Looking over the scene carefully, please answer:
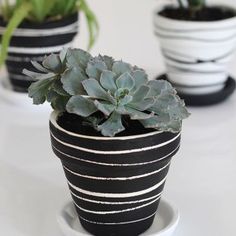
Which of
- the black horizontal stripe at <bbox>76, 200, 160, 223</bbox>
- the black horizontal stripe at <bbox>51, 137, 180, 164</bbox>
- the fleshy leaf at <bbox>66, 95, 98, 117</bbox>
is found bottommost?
the black horizontal stripe at <bbox>76, 200, 160, 223</bbox>

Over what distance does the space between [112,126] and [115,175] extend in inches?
1.5

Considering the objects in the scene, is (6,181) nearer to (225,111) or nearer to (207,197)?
(207,197)

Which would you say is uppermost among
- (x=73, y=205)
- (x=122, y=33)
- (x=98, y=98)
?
(x=98, y=98)

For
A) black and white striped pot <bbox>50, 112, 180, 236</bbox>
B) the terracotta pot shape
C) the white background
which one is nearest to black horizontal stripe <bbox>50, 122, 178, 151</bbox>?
black and white striped pot <bbox>50, 112, 180, 236</bbox>

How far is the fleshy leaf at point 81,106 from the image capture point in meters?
0.47

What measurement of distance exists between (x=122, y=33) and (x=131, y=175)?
0.64m

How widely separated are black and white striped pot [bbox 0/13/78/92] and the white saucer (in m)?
0.31

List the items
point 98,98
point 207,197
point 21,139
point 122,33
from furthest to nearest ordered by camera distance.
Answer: point 122,33 → point 21,139 → point 207,197 → point 98,98

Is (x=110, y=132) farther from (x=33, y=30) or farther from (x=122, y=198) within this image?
(x=33, y=30)

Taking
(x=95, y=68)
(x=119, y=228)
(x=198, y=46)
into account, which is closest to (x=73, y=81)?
(x=95, y=68)

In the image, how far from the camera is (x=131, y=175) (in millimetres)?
482

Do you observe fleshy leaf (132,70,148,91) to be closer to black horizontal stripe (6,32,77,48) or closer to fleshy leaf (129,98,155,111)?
fleshy leaf (129,98,155,111)

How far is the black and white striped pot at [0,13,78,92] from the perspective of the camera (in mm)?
813

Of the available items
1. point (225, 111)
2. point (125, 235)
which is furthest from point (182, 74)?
point (125, 235)
